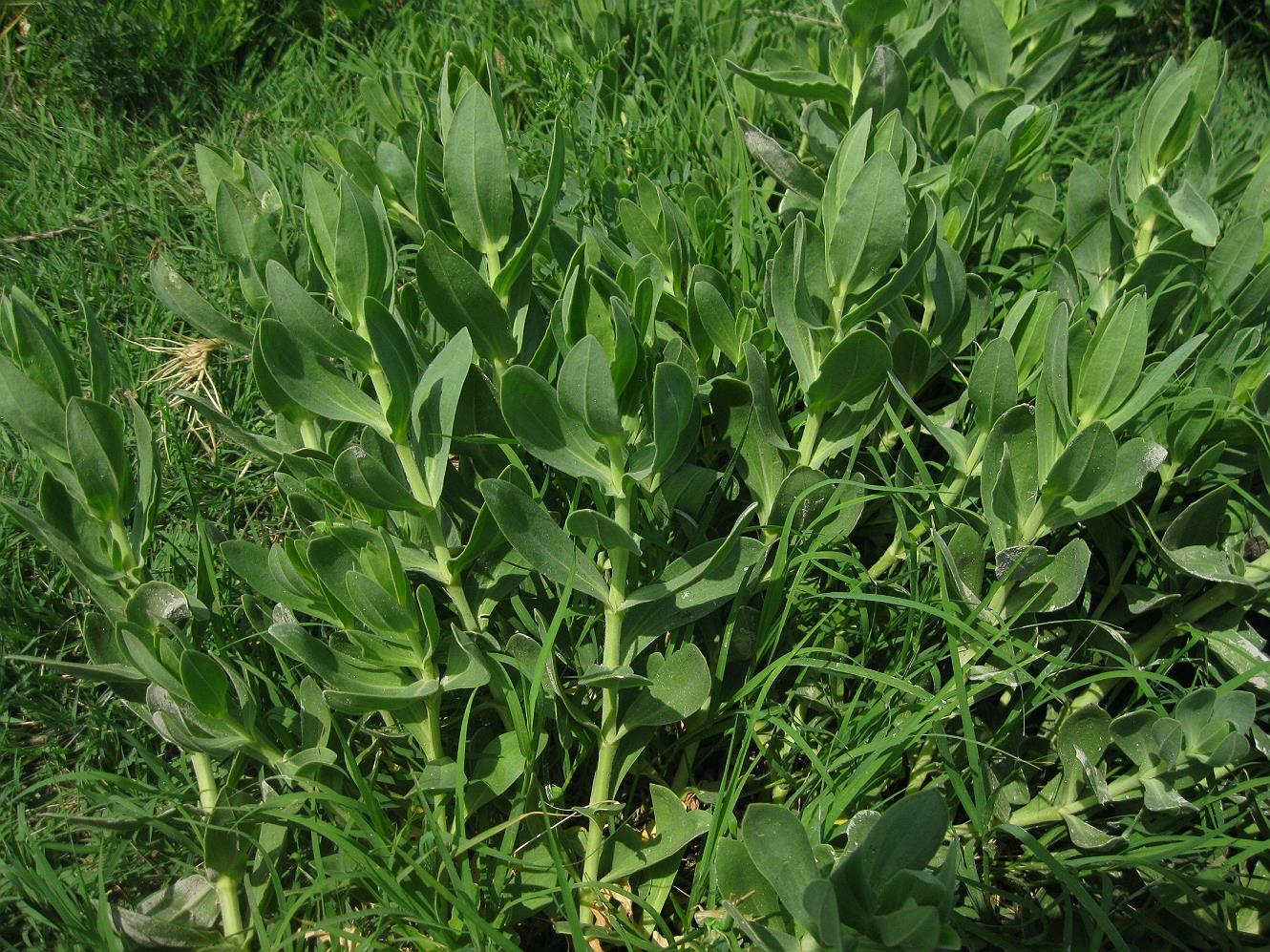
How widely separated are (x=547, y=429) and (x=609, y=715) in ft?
1.58

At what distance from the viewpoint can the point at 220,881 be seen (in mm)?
1809

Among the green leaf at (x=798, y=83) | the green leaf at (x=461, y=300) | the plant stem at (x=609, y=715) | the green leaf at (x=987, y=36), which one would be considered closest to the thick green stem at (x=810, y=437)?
the plant stem at (x=609, y=715)

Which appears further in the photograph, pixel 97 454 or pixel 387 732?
pixel 387 732

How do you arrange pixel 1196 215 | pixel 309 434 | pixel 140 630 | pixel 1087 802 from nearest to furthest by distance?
pixel 140 630
pixel 1087 802
pixel 309 434
pixel 1196 215

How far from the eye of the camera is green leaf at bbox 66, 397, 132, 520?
175cm

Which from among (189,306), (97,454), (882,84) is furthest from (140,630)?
(882,84)

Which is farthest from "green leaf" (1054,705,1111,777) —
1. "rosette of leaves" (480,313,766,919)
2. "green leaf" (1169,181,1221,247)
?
"green leaf" (1169,181,1221,247)

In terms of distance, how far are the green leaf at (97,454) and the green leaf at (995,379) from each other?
4.72ft

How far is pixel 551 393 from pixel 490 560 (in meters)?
0.41

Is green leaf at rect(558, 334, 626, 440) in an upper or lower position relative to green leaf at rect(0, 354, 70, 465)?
upper

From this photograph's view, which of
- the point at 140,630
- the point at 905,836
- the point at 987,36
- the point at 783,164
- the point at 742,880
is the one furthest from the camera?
the point at 987,36

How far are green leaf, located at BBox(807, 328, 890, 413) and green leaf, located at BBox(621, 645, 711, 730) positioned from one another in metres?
0.53

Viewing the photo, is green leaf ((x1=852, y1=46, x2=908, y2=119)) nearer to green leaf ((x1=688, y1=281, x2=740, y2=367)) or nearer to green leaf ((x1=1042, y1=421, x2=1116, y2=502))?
green leaf ((x1=688, y1=281, x2=740, y2=367))

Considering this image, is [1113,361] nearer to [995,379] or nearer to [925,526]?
[995,379]
